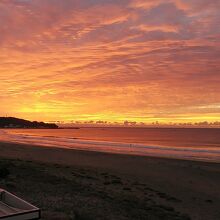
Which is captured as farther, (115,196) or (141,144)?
(141,144)

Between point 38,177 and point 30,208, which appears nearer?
point 30,208

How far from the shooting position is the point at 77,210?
29.0 ft

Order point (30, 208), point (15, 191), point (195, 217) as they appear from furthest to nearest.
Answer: point (15, 191)
point (195, 217)
point (30, 208)

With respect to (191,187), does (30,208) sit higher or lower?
higher

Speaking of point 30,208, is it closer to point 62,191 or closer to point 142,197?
point 62,191

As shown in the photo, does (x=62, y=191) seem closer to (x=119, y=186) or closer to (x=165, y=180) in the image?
(x=119, y=186)

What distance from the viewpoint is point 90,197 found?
1038cm

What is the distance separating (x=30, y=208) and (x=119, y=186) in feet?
25.5

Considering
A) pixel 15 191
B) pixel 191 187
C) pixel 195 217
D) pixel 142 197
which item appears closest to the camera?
pixel 195 217

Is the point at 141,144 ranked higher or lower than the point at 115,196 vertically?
higher

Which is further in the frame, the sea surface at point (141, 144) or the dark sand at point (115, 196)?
the sea surface at point (141, 144)

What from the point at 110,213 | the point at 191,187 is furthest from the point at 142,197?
the point at 191,187

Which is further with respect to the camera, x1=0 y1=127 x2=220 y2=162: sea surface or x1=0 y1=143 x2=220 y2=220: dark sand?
x1=0 y1=127 x2=220 y2=162: sea surface

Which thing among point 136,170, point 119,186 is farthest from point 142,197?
point 136,170
